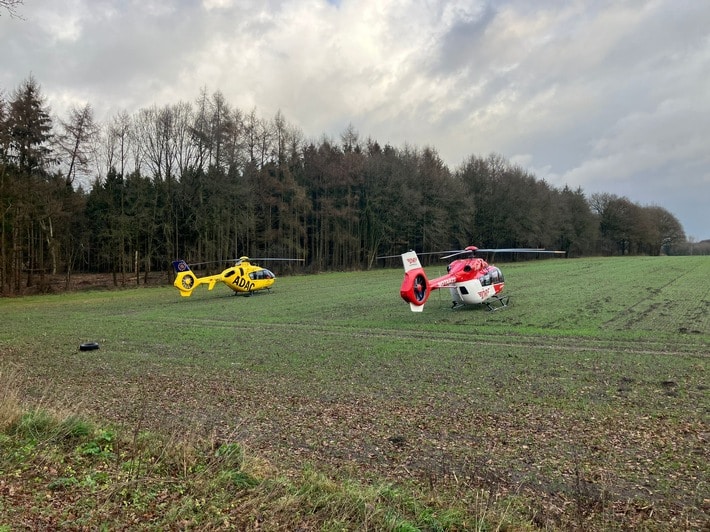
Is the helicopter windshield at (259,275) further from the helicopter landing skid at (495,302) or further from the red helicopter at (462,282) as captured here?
the helicopter landing skid at (495,302)

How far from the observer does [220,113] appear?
43.2 metres

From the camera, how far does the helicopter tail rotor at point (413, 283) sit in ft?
54.7

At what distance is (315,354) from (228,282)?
1747 cm

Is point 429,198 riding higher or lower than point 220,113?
lower

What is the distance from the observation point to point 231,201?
42.9 meters

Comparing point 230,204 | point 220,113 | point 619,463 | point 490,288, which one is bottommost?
point 619,463

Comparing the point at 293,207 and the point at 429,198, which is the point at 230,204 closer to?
the point at 293,207

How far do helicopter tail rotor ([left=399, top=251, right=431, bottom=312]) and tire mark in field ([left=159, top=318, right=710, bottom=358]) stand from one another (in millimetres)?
1634

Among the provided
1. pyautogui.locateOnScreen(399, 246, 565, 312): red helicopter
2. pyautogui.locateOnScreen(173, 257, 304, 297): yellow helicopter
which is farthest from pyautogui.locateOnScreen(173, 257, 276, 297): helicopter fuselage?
pyautogui.locateOnScreen(399, 246, 565, 312): red helicopter

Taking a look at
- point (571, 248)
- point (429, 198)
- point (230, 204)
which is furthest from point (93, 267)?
point (571, 248)

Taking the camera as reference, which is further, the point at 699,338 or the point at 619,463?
the point at 699,338

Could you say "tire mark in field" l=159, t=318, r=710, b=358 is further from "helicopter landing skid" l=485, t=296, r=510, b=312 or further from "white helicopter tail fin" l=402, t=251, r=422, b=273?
"helicopter landing skid" l=485, t=296, r=510, b=312

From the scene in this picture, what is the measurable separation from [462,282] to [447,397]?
11.8 metres

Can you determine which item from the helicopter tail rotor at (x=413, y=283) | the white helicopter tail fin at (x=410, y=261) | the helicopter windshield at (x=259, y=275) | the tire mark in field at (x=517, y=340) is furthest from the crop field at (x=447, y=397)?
the helicopter windshield at (x=259, y=275)
